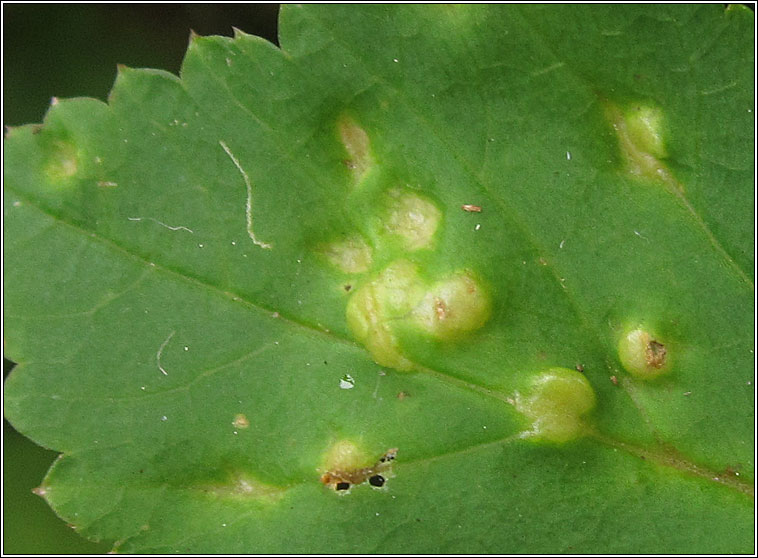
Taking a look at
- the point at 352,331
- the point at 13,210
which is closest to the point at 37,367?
the point at 13,210

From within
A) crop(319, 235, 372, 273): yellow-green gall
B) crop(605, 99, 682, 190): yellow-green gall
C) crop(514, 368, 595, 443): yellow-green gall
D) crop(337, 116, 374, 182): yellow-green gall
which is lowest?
crop(514, 368, 595, 443): yellow-green gall

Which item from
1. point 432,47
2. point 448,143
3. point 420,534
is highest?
point 432,47

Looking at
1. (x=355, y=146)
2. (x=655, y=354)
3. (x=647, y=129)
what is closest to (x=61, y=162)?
(x=355, y=146)

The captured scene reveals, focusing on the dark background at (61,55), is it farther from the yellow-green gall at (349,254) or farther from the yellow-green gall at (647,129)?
the yellow-green gall at (647,129)

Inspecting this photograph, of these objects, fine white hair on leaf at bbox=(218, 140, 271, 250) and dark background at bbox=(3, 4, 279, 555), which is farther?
dark background at bbox=(3, 4, 279, 555)

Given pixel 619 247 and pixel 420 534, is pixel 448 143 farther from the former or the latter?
pixel 420 534

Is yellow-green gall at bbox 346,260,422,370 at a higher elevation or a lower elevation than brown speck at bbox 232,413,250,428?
higher

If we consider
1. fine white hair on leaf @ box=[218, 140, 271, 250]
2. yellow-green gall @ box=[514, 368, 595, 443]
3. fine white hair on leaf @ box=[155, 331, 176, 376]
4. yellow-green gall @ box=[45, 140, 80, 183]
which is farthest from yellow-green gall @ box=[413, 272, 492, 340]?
yellow-green gall @ box=[45, 140, 80, 183]

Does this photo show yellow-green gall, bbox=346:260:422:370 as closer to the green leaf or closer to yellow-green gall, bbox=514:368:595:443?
the green leaf
